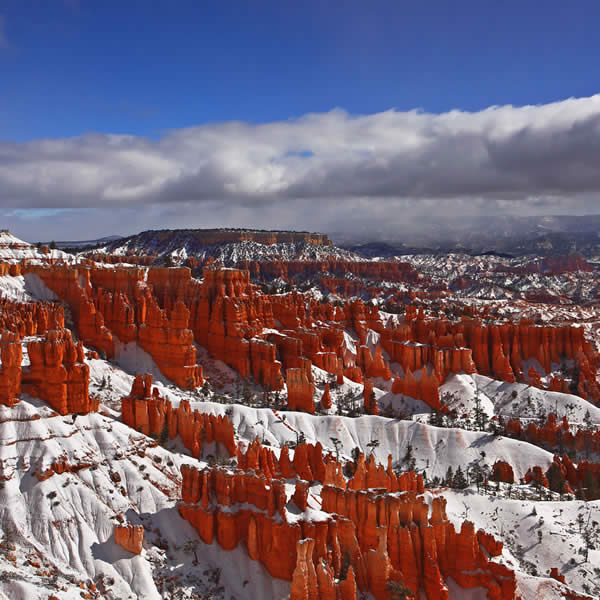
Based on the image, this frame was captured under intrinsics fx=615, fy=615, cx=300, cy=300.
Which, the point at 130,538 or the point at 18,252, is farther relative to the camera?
the point at 18,252

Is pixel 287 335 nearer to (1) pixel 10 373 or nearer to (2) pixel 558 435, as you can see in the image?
(2) pixel 558 435

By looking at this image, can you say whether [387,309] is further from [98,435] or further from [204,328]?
[98,435]

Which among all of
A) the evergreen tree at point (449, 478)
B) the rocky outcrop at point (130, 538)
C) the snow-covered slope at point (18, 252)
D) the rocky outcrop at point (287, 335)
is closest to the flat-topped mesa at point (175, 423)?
the rocky outcrop at point (130, 538)

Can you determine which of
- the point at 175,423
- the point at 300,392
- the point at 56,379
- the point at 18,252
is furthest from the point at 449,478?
the point at 18,252

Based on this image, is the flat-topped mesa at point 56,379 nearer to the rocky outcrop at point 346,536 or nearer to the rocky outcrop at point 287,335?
the rocky outcrop at point 346,536

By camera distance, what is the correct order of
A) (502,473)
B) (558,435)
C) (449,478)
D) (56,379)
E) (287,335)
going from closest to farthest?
1. (56,379)
2. (449,478)
3. (502,473)
4. (558,435)
5. (287,335)

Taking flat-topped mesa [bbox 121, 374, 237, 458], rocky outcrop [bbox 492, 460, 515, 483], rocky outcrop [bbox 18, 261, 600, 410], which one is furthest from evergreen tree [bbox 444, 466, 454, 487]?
rocky outcrop [bbox 18, 261, 600, 410]
